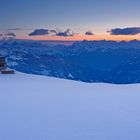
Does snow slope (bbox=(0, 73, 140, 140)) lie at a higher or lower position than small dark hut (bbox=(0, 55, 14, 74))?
higher

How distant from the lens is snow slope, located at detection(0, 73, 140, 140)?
1002 centimetres

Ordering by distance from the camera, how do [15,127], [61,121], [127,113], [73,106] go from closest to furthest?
[15,127] < [61,121] < [127,113] < [73,106]

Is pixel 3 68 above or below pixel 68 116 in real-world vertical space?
below

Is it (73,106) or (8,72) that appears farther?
(8,72)

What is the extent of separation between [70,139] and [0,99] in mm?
6898

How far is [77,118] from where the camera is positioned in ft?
39.7

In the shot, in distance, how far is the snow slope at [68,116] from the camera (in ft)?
32.9

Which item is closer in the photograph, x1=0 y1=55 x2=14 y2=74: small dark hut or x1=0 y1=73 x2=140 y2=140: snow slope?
x1=0 y1=73 x2=140 y2=140: snow slope

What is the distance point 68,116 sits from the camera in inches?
484

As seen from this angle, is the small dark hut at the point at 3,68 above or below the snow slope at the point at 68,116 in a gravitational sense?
below

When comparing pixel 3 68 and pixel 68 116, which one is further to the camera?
pixel 3 68

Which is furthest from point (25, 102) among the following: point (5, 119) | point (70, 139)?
point (70, 139)

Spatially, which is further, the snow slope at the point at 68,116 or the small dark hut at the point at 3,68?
the small dark hut at the point at 3,68

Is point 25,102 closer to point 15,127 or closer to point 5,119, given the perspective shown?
point 5,119
